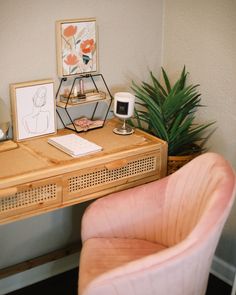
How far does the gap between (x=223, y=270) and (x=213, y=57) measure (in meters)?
1.17

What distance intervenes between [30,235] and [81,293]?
88cm

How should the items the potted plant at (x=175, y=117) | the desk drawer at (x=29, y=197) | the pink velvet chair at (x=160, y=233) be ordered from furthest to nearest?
the potted plant at (x=175, y=117)
the desk drawer at (x=29, y=197)
the pink velvet chair at (x=160, y=233)

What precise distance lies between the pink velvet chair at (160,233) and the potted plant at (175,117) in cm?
35

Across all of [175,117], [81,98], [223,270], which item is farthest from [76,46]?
[223,270]

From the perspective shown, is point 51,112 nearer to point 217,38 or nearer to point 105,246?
point 105,246

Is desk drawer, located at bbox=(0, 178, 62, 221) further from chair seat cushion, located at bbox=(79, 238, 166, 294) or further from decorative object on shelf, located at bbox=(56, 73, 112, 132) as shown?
decorative object on shelf, located at bbox=(56, 73, 112, 132)

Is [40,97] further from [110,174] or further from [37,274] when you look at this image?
[37,274]

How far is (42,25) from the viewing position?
2.40 metres

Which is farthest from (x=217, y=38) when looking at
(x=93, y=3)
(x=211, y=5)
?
(x=93, y=3)

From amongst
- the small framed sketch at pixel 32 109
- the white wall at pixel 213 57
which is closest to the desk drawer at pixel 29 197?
the small framed sketch at pixel 32 109

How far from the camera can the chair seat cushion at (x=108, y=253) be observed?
205 centimetres

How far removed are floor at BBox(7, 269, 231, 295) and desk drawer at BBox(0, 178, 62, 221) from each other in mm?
670

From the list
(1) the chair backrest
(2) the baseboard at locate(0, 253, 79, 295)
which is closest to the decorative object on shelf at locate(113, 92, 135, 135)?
(1) the chair backrest

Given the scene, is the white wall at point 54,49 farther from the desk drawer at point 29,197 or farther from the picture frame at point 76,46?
the desk drawer at point 29,197
